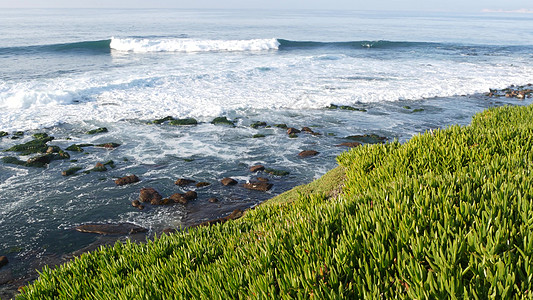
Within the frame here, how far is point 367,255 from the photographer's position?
312 cm

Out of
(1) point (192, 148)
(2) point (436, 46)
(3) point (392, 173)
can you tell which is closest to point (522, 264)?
(3) point (392, 173)

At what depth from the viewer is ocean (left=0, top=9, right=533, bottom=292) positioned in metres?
10.6

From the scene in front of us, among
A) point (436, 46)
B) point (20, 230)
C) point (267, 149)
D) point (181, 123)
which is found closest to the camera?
point (20, 230)

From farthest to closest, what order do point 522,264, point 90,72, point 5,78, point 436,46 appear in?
point 436,46 → point 90,72 → point 5,78 → point 522,264

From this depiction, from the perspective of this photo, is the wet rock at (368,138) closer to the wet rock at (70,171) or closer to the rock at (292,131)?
the rock at (292,131)

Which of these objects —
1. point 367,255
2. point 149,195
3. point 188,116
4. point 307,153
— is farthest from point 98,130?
point 367,255

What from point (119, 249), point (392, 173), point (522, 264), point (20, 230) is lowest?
point (20, 230)

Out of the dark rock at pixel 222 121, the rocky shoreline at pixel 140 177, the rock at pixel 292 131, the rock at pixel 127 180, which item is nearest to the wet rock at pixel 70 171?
the rocky shoreline at pixel 140 177

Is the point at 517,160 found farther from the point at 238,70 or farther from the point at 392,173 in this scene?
the point at 238,70

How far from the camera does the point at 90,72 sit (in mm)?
33344

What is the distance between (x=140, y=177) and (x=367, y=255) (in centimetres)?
1067

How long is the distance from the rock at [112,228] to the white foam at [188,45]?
44.7 m

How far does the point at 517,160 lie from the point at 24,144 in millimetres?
15705

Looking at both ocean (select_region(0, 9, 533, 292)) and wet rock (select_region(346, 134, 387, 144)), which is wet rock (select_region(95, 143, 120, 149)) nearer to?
ocean (select_region(0, 9, 533, 292))
